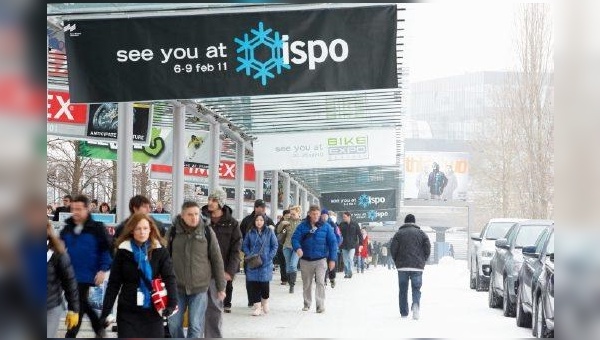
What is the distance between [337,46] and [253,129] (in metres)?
16.5

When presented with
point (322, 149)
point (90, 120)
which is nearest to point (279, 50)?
point (90, 120)

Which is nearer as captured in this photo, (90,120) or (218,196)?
(218,196)

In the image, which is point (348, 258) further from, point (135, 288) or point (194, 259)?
point (135, 288)

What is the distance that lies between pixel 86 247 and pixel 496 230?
15968mm

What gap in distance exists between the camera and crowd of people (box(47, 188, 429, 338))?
10594mm

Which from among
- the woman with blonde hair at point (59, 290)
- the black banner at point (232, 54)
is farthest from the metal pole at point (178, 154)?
the woman with blonde hair at point (59, 290)

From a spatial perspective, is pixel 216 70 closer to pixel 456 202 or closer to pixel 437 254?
pixel 456 202

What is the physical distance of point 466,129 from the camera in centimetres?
17400

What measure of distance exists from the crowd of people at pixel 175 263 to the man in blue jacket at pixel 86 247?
1 cm

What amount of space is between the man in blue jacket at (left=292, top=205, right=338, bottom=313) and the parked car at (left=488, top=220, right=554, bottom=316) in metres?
2.88

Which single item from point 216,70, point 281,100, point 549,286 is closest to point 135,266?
point 216,70

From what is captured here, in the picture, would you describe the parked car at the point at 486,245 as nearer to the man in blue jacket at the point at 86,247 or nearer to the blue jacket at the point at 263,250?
the blue jacket at the point at 263,250

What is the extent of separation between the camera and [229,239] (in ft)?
52.9

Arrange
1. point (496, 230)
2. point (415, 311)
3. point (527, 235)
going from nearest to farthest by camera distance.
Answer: point (415, 311) → point (527, 235) → point (496, 230)
